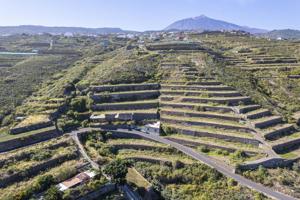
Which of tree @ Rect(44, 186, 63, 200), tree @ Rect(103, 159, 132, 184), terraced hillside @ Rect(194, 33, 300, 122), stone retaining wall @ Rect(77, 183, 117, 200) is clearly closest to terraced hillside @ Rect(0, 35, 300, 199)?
tree @ Rect(103, 159, 132, 184)

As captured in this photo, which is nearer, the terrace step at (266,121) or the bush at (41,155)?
the bush at (41,155)

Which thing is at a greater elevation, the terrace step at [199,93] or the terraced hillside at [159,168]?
the terrace step at [199,93]

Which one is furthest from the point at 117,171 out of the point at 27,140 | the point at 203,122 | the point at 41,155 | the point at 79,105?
the point at 79,105

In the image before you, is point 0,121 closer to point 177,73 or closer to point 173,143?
point 173,143

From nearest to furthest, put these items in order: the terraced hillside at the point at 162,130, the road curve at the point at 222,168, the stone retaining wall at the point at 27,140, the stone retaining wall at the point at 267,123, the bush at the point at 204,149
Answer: the road curve at the point at 222,168
the terraced hillside at the point at 162,130
the stone retaining wall at the point at 27,140
the bush at the point at 204,149
the stone retaining wall at the point at 267,123

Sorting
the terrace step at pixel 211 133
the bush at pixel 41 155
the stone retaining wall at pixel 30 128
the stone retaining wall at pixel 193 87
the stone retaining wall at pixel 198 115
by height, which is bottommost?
the bush at pixel 41 155

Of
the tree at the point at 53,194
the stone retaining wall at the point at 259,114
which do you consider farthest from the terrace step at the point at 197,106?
the tree at the point at 53,194

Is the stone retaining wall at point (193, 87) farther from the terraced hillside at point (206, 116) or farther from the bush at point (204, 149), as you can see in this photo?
the bush at point (204, 149)

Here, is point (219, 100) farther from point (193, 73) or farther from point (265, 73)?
point (265, 73)
